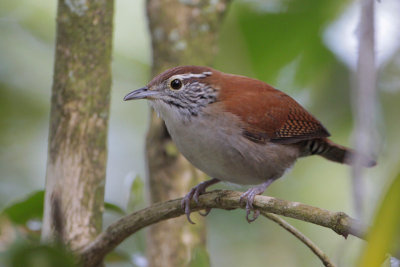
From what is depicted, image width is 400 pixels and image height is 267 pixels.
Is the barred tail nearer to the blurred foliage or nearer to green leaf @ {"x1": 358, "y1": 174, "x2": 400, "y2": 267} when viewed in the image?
green leaf @ {"x1": 358, "y1": 174, "x2": 400, "y2": 267}

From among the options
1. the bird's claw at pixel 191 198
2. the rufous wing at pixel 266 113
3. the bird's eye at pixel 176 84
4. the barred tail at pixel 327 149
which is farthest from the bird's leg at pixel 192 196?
the barred tail at pixel 327 149

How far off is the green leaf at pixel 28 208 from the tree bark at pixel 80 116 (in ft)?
0.88

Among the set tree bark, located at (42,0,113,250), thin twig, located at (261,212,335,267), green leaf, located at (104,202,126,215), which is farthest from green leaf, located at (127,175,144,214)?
thin twig, located at (261,212,335,267)

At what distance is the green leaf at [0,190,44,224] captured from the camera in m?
2.66

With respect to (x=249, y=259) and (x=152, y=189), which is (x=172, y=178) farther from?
(x=249, y=259)

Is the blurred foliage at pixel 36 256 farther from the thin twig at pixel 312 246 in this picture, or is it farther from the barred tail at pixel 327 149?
the barred tail at pixel 327 149

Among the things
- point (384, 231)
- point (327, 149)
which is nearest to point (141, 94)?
point (327, 149)

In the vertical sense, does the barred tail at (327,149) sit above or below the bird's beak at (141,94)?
below

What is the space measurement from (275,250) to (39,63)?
300cm

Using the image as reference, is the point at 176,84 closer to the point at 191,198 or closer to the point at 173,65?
the point at 173,65

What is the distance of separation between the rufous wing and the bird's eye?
9.9 inches

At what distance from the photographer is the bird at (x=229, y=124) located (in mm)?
2996

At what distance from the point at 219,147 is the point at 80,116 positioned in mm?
796

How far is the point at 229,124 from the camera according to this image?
3061mm
